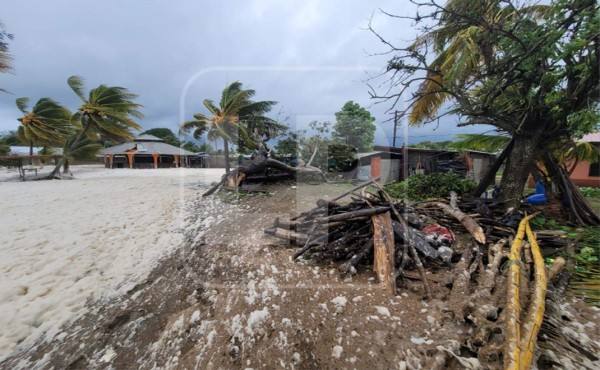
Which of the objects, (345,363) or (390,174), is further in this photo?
(390,174)

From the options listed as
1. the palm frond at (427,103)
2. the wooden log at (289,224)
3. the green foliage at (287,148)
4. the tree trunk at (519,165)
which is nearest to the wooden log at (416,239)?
the wooden log at (289,224)

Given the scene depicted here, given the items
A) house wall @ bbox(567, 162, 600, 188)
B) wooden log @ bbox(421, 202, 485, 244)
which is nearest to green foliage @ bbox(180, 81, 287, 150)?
wooden log @ bbox(421, 202, 485, 244)

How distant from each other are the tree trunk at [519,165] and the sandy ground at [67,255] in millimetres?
8376

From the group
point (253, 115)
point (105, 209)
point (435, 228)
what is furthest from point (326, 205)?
point (253, 115)

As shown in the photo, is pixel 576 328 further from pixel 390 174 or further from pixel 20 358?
pixel 390 174

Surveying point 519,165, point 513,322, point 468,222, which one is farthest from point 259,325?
point 519,165

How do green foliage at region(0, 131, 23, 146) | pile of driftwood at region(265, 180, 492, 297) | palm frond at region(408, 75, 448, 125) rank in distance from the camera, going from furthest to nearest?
green foliage at region(0, 131, 23, 146) < palm frond at region(408, 75, 448, 125) < pile of driftwood at region(265, 180, 492, 297)

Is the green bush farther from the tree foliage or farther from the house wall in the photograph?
the house wall

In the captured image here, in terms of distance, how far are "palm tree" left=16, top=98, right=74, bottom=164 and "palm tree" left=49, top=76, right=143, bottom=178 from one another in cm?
139

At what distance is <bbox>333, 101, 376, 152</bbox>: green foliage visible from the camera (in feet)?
71.9

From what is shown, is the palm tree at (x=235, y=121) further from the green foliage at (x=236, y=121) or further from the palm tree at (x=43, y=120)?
the palm tree at (x=43, y=120)

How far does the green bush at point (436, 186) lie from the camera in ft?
31.9

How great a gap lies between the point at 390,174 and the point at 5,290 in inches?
644

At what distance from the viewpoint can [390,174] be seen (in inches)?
626
